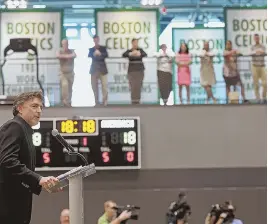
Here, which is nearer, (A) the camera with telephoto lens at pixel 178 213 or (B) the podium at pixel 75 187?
(B) the podium at pixel 75 187

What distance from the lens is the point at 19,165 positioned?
4.00 metres

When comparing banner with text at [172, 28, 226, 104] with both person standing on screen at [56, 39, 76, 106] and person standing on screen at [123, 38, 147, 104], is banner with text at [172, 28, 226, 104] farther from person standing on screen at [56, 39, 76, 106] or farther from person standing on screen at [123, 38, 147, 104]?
person standing on screen at [56, 39, 76, 106]

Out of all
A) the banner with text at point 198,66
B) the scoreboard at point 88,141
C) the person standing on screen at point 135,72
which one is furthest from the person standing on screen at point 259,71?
the scoreboard at point 88,141

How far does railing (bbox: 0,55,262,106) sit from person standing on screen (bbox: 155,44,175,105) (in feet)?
0.27

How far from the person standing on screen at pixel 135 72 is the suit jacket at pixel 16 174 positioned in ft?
33.1

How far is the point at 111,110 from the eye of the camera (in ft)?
46.5

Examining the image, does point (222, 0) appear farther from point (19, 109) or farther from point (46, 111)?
point (19, 109)

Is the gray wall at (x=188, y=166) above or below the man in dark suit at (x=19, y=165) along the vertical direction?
below

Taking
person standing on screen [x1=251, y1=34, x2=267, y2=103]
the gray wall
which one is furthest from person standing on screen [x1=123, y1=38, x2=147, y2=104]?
person standing on screen [x1=251, y1=34, x2=267, y2=103]

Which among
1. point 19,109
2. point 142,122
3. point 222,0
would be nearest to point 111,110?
point 142,122

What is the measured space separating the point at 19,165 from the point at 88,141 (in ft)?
30.7

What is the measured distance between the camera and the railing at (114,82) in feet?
46.7

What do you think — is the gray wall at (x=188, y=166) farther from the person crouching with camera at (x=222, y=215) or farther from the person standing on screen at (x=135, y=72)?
the person crouching with camera at (x=222, y=215)

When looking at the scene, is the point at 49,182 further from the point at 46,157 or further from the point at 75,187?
the point at 46,157
